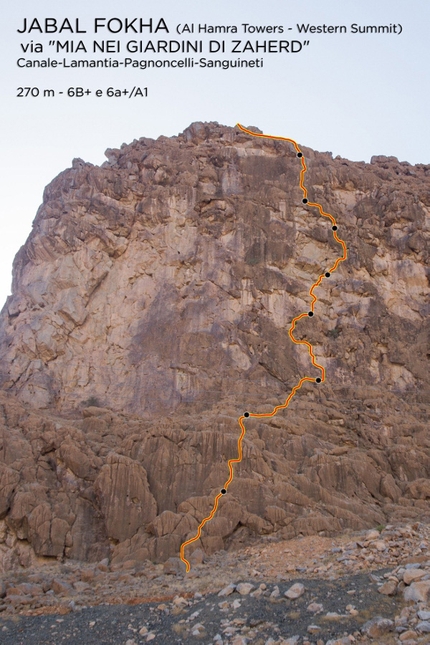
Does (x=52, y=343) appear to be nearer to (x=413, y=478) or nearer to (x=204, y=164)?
(x=204, y=164)

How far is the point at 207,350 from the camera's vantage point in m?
32.2

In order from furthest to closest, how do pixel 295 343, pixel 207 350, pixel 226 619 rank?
pixel 295 343, pixel 207 350, pixel 226 619

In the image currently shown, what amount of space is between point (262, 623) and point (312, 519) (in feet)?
24.0

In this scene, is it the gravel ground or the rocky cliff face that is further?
the rocky cliff face

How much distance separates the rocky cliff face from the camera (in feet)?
77.6

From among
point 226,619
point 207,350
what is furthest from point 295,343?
point 226,619

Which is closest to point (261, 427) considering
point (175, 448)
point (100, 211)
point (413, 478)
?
point (175, 448)

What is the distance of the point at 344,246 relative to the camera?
121 feet

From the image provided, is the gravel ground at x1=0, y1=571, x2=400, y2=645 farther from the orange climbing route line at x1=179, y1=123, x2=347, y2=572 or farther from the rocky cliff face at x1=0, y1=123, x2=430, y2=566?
the rocky cliff face at x1=0, y1=123, x2=430, y2=566

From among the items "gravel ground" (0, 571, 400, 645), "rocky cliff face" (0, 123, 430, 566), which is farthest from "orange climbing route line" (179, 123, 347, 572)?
"gravel ground" (0, 571, 400, 645)

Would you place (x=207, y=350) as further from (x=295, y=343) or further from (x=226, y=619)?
(x=226, y=619)

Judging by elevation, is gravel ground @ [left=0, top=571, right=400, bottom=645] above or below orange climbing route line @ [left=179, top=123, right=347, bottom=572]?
below

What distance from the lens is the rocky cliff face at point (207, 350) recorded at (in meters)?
23.7

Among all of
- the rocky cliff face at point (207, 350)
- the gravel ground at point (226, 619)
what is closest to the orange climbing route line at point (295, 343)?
the rocky cliff face at point (207, 350)
